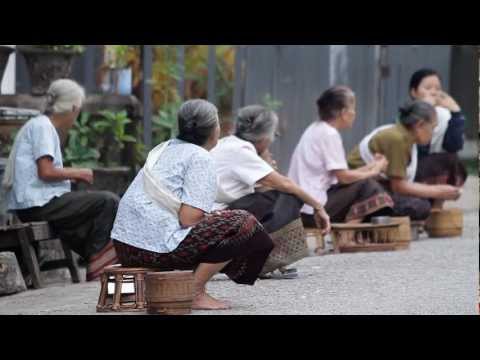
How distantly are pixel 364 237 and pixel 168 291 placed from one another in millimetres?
3566

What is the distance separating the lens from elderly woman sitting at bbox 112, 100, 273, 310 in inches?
261

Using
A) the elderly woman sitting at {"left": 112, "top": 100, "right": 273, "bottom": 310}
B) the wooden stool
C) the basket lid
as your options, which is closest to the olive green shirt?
the elderly woman sitting at {"left": 112, "top": 100, "right": 273, "bottom": 310}

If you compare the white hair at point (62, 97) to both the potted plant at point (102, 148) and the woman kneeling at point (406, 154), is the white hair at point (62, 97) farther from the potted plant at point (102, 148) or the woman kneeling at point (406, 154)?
the woman kneeling at point (406, 154)

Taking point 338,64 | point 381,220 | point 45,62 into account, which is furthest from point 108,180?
point 338,64

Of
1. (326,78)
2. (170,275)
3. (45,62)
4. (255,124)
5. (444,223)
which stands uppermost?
(45,62)

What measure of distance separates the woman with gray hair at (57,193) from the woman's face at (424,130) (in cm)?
300

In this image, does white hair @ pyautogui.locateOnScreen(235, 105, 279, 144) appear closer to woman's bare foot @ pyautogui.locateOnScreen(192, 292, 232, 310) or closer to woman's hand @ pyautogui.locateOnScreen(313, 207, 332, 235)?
woman's hand @ pyautogui.locateOnScreen(313, 207, 332, 235)

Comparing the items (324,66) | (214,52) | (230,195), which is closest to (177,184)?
(230,195)

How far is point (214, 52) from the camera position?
11883 millimetres

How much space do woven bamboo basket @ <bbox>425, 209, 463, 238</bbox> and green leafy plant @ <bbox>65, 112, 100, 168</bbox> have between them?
9.77ft

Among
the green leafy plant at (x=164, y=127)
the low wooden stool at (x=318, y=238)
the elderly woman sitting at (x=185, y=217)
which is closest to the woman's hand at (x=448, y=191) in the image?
the low wooden stool at (x=318, y=238)

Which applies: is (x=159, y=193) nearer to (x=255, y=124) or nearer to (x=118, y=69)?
(x=255, y=124)

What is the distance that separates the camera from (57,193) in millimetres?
8250

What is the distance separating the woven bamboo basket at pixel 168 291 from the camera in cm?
640
